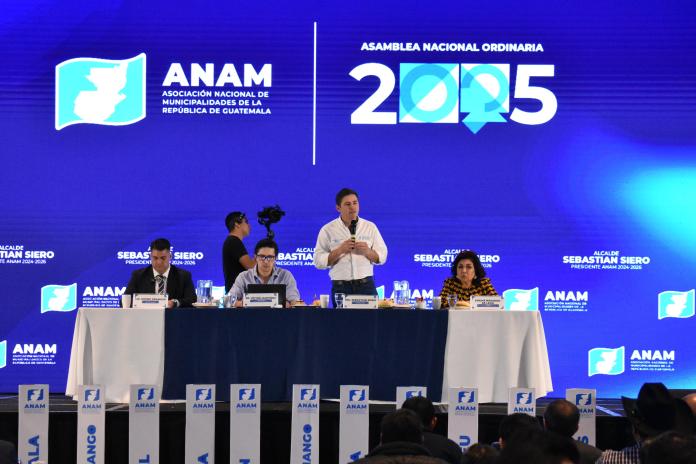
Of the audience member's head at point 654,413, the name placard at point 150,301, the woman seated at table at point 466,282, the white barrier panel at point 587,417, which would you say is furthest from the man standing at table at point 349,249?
the audience member's head at point 654,413

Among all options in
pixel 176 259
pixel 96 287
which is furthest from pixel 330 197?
pixel 96 287

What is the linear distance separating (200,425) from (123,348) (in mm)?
745

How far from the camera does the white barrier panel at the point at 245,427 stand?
4.54 metres

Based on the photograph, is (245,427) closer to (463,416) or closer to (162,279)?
(463,416)

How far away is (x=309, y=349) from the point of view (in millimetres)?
5066

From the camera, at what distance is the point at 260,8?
23.9ft

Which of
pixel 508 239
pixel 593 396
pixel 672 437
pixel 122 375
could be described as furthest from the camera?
pixel 508 239

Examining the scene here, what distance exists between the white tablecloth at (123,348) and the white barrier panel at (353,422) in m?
1.09

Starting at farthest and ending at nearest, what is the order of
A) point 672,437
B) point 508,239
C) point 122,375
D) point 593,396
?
1. point 508,239
2. point 122,375
3. point 593,396
4. point 672,437

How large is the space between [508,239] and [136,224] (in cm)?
272

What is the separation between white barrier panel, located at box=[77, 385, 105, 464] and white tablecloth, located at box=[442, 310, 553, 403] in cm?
172

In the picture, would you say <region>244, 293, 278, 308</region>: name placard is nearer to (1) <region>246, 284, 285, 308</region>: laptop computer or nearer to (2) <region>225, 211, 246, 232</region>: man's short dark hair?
(1) <region>246, 284, 285, 308</region>: laptop computer

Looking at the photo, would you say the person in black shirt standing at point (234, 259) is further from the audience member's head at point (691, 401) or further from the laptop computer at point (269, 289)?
the audience member's head at point (691, 401)

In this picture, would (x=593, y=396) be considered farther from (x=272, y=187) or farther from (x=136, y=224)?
(x=136, y=224)
